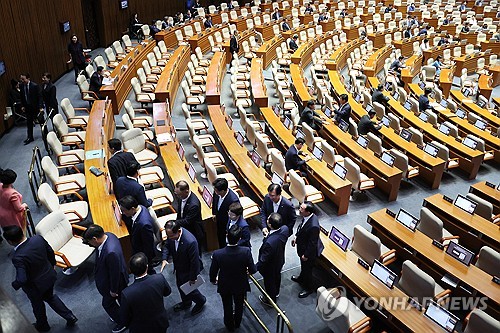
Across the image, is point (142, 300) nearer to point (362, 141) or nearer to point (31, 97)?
point (362, 141)

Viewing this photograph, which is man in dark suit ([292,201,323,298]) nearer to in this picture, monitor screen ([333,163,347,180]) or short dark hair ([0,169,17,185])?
monitor screen ([333,163,347,180])

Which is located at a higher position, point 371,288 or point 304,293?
point 371,288

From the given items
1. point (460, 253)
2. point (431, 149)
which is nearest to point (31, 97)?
point (431, 149)

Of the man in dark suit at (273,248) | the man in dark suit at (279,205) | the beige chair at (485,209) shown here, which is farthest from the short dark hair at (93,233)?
the beige chair at (485,209)

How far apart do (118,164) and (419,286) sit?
395 cm

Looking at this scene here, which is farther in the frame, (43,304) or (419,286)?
(419,286)

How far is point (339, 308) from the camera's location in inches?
172

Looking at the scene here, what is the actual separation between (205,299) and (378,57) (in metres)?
13.4

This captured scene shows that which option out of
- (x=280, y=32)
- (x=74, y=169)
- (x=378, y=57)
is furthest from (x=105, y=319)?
(x=280, y=32)

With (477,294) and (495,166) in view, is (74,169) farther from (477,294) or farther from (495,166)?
(495,166)

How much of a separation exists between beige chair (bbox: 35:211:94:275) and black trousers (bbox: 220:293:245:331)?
5.83ft

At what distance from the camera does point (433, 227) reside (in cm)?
605

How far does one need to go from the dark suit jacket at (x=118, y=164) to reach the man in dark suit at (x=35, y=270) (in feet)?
5.43

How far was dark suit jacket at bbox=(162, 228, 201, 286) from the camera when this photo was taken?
14.5ft
